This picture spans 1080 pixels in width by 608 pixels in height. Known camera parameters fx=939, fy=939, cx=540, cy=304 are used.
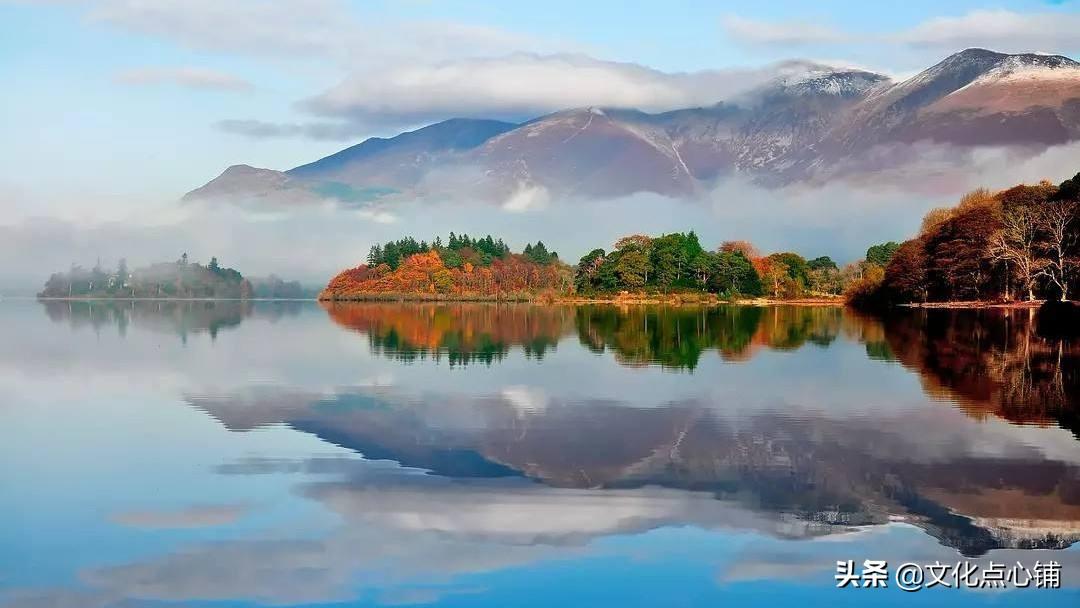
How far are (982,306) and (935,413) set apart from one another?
69.2 metres

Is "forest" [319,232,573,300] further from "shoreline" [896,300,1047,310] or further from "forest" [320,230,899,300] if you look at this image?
"shoreline" [896,300,1047,310]

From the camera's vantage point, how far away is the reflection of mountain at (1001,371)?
1561cm

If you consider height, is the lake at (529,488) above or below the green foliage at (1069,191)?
below

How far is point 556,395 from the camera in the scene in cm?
1788

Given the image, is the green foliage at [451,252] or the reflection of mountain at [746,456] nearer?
the reflection of mountain at [746,456]

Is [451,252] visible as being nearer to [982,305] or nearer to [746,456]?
[982,305]

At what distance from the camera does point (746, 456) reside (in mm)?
11633

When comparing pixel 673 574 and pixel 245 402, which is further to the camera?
pixel 245 402

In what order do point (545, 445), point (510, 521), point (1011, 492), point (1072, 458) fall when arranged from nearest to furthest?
point (510, 521), point (1011, 492), point (1072, 458), point (545, 445)

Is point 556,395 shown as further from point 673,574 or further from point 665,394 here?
point 673,574

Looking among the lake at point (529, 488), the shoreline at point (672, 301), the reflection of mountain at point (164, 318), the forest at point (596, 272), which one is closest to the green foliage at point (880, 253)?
the forest at point (596, 272)

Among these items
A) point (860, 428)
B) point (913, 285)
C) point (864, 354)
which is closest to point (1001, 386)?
point (860, 428)

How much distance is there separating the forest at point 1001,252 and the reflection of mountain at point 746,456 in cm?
6210

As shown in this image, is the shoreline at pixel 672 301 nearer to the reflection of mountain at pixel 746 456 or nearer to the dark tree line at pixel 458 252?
the dark tree line at pixel 458 252
